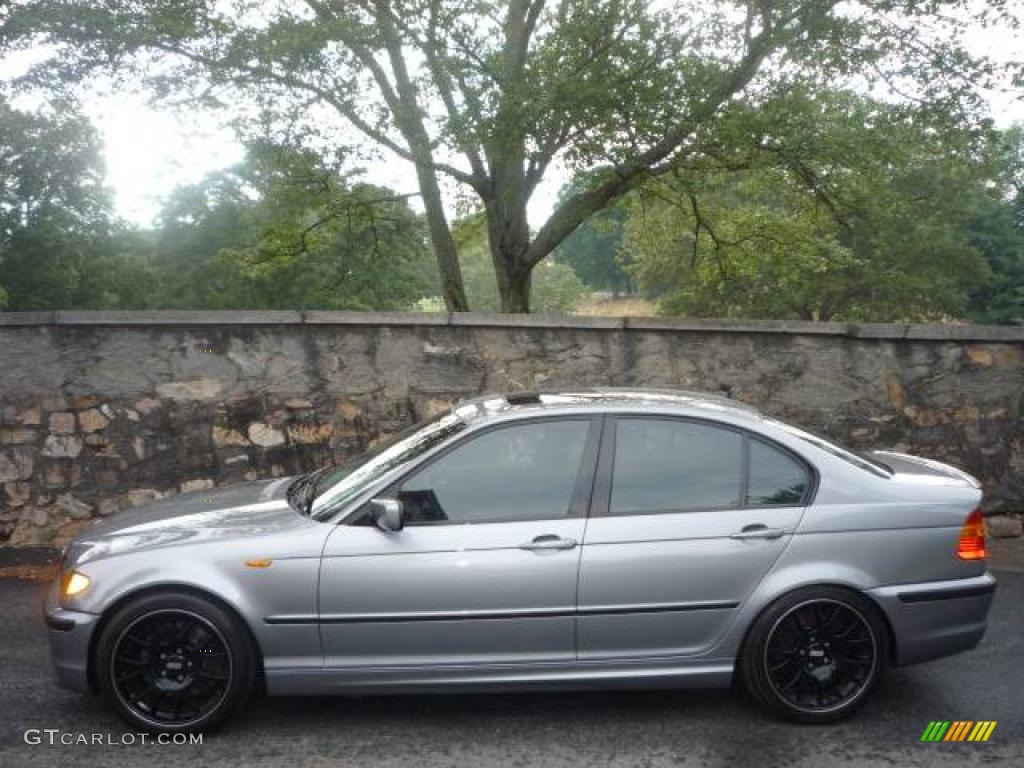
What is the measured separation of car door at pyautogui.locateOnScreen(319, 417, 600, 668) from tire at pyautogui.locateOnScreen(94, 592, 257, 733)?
1.32ft

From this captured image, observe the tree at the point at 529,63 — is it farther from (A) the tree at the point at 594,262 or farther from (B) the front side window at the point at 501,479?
(A) the tree at the point at 594,262

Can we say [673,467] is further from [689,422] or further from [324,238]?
[324,238]

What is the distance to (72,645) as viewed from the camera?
3936mm

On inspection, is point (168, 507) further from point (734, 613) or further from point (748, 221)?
Result: point (748, 221)

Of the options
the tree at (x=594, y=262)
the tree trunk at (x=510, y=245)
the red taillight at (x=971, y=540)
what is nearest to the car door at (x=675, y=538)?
the red taillight at (x=971, y=540)

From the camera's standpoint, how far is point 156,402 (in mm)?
7496

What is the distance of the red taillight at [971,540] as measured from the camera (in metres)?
4.18

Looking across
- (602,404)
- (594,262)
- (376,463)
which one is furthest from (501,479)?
(594,262)

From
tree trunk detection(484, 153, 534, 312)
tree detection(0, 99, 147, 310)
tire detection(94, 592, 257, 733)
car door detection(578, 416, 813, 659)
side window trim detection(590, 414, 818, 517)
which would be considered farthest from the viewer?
tree detection(0, 99, 147, 310)

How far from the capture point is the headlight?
3.97m

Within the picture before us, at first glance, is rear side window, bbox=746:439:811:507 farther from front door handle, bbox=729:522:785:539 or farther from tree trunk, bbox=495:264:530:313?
tree trunk, bbox=495:264:530:313

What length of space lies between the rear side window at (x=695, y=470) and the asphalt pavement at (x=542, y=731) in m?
0.93

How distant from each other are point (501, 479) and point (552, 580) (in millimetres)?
487

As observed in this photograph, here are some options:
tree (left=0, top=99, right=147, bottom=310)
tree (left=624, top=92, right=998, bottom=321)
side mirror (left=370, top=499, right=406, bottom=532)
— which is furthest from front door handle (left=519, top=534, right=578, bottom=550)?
tree (left=0, top=99, right=147, bottom=310)
